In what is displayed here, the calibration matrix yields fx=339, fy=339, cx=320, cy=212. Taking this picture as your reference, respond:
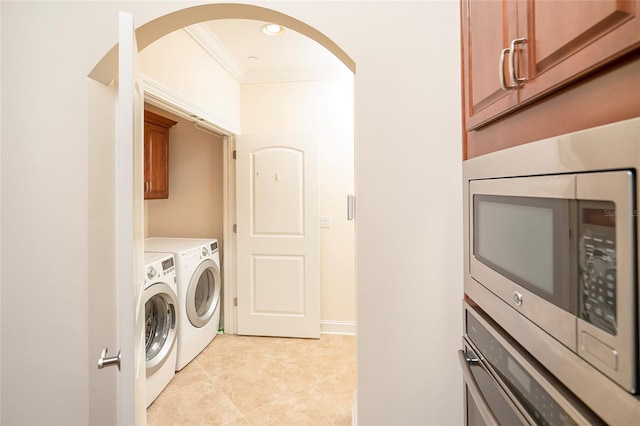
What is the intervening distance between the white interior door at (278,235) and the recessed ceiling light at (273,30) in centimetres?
93

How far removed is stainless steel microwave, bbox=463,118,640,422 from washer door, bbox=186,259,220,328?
2545 millimetres

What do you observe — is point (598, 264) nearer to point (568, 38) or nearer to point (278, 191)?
point (568, 38)

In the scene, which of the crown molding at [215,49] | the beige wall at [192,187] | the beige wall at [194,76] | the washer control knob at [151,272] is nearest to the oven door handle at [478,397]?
the washer control knob at [151,272]

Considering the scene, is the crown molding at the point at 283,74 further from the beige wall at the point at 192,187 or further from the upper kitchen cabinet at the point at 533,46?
the upper kitchen cabinet at the point at 533,46

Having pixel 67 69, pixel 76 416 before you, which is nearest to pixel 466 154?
pixel 67 69

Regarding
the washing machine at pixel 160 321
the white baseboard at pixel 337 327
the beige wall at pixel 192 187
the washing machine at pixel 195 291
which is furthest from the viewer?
the beige wall at pixel 192 187

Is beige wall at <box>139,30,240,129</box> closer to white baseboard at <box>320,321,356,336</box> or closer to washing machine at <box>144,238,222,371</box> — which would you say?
washing machine at <box>144,238,222,371</box>

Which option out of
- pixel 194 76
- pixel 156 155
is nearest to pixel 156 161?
pixel 156 155

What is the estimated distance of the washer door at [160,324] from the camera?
2348 mm

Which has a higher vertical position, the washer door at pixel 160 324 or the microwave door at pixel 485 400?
→ the microwave door at pixel 485 400

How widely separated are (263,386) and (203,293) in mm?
1119

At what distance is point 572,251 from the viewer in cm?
49

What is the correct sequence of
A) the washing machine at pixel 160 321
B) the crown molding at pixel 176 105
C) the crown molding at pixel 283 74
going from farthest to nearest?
1. the crown molding at pixel 283 74
2. the washing machine at pixel 160 321
3. the crown molding at pixel 176 105

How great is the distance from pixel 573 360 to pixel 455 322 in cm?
67
